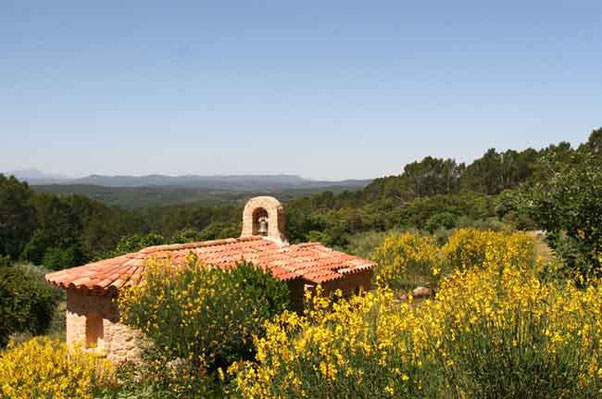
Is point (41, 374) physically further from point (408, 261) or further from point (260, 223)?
point (408, 261)

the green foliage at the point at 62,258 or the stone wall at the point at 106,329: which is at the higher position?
the stone wall at the point at 106,329

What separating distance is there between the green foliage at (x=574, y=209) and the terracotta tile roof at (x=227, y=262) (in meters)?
6.41

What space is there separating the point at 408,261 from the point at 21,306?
52.6 feet

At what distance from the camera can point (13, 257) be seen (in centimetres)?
4856

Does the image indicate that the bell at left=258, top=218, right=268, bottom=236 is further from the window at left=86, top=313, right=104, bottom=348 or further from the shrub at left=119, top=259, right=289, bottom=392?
the shrub at left=119, top=259, right=289, bottom=392

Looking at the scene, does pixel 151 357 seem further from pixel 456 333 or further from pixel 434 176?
pixel 434 176

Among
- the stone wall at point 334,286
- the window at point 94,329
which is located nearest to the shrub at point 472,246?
the stone wall at point 334,286

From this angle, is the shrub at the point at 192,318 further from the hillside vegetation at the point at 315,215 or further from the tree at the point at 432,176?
the tree at the point at 432,176

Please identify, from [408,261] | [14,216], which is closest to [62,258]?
[14,216]

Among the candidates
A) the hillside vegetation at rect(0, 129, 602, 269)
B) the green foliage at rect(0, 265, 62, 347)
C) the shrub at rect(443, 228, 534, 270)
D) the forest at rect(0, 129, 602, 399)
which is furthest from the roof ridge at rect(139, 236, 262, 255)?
the shrub at rect(443, 228, 534, 270)

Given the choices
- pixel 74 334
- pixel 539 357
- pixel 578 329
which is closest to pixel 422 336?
pixel 539 357

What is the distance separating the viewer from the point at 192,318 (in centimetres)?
1045

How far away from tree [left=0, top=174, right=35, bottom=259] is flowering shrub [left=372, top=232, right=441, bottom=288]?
3881cm

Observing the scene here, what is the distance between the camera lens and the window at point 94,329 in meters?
14.1
